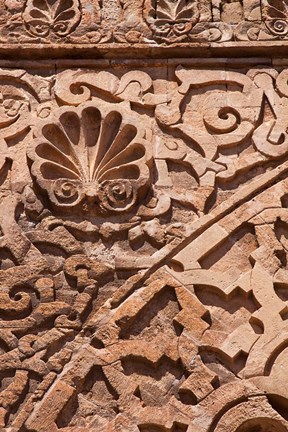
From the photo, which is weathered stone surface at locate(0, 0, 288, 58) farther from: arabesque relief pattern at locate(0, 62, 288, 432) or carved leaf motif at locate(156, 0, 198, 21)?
arabesque relief pattern at locate(0, 62, 288, 432)

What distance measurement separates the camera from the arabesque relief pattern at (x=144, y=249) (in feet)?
17.7

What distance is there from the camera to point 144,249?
5809 mm

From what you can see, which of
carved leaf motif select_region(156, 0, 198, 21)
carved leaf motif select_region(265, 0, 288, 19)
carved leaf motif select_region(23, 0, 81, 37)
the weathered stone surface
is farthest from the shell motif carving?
carved leaf motif select_region(265, 0, 288, 19)


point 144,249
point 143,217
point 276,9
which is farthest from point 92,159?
point 276,9

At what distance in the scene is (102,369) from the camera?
5461 millimetres

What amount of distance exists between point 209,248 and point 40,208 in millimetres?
902

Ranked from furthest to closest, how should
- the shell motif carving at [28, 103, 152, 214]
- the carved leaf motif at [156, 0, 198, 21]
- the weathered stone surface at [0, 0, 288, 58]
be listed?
the carved leaf motif at [156, 0, 198, 21], the weathered stone surface at [0, 0, 288, 58], the shell motif carving at [28, 103, 152, 214]

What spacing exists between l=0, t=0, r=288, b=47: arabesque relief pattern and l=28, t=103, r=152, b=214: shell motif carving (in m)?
0.51

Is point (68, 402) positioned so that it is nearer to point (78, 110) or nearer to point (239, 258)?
point (239, 258)

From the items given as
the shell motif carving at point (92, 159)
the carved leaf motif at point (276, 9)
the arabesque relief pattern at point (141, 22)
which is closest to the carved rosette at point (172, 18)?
the arabesque relief pattern at point (141, 22)

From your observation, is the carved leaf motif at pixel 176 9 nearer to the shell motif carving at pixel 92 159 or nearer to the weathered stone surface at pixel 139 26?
the weathered stone surface at pixel 139 26

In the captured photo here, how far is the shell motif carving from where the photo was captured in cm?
592

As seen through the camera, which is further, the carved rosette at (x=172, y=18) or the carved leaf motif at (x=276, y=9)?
the carved leaf motif at (x=276, y=9)

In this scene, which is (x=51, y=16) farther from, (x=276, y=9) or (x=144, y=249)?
(x=144, y=249)
